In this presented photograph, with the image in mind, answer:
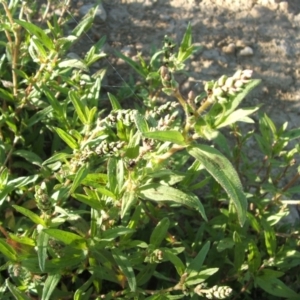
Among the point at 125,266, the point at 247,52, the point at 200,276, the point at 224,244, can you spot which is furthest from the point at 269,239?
the point at 247,52

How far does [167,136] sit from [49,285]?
959mm

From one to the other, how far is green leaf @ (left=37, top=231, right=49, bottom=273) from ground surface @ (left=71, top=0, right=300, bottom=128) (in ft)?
6.00

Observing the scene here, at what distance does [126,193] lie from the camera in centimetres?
221

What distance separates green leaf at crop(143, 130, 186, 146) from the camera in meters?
1.87

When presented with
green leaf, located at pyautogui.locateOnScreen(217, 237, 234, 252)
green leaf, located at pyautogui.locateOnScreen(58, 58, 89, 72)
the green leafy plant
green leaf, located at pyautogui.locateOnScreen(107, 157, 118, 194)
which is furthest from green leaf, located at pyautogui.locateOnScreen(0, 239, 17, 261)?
green leaf, located at pyautogui.locateOnScreen(217, 237, 234, 252)

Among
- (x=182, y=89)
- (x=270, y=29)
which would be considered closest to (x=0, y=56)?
(x=182, y=89)

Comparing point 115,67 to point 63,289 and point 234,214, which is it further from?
point 63,289

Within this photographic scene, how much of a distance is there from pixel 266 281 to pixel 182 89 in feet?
5.27

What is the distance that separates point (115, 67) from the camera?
3984 mm

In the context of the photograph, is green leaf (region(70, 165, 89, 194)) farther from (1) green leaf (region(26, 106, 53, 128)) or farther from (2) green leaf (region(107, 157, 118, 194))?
(1) green leaf (region(26, 106, 53, 128))

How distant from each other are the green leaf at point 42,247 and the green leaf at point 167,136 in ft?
2.40

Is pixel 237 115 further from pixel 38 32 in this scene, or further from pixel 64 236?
Result: pixel 38 32

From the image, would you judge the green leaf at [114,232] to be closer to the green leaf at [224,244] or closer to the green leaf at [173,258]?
the green leaf at [173,258]

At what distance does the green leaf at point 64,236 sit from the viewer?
2.28 meters
